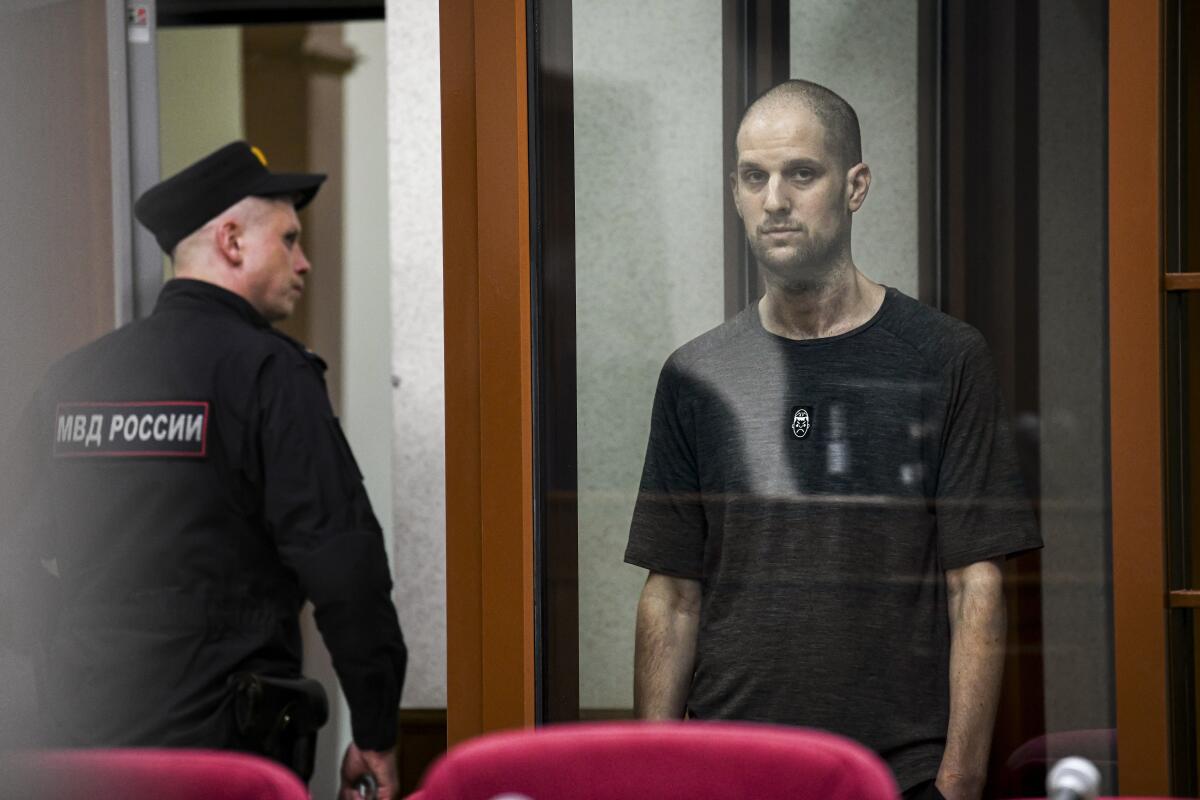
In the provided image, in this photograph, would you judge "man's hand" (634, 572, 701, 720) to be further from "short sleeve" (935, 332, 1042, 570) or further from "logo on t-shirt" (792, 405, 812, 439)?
"short sleeve" (935, 332, 1042, 570)

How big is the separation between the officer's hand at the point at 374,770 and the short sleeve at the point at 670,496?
2.38 ft

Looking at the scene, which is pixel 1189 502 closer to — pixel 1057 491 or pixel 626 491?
pixel 1057 491

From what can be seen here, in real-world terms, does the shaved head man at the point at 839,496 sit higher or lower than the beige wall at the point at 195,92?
lower

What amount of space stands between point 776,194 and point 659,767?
904mm

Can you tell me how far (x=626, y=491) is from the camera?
1976mm

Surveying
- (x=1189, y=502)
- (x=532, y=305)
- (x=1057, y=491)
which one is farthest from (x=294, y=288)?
(x=1189, y=502)

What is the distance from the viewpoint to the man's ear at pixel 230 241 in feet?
8.14

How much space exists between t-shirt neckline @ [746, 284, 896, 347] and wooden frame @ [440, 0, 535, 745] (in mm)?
349

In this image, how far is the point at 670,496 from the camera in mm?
1955

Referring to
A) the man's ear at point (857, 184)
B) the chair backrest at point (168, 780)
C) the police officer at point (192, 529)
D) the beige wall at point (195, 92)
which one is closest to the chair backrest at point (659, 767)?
the chair backrest at point (168, 780)

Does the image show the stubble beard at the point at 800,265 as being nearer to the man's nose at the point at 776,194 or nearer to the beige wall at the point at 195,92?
the man's nose at the point at 776,194

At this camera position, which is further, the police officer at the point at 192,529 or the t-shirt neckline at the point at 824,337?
the police officer at the point at 192,529

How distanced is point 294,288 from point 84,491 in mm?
586

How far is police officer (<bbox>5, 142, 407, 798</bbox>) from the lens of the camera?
87.6 inches
